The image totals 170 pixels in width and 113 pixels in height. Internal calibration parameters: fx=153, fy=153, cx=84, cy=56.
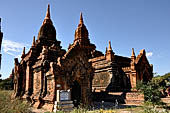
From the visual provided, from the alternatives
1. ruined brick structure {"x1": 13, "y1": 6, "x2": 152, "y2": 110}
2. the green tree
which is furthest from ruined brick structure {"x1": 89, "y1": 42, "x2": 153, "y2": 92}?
the green tree

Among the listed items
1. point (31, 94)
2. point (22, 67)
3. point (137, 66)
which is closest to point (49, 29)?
point (22, 67)

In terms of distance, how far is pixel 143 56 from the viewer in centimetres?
1842

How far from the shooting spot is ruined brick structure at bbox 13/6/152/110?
1220cm

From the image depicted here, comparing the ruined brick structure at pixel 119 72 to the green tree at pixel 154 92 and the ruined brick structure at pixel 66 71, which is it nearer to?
the ruined brick structure at pixel 66 71

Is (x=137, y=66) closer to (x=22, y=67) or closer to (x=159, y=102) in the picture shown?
(x=159, y=102)

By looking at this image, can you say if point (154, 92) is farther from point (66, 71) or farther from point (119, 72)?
point (119, 72)

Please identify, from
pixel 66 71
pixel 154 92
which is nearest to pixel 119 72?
pixel 154 92

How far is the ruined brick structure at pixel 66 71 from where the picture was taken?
40.0ft

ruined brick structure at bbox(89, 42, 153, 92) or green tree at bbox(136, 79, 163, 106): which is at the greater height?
ruined brick structure at bbox(89, 42, 153, 92)

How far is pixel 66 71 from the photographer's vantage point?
480 inches

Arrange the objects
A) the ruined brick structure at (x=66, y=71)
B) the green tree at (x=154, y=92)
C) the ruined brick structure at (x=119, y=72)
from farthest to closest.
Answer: the ruined brick structure at (x=119, y=72) < the ruined brick structure at (x=66, y=71) < the green tree at (x=154, y=92)

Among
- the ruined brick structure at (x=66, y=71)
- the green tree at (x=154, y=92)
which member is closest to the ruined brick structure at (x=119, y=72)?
the ruined brick structure at (x=66, y=71)

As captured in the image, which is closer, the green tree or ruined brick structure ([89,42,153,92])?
the green tree

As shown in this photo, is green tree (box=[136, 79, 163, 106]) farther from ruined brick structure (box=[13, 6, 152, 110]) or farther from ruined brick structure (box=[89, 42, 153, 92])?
ruined brick structure (box=[89, 42, 153, 92])
